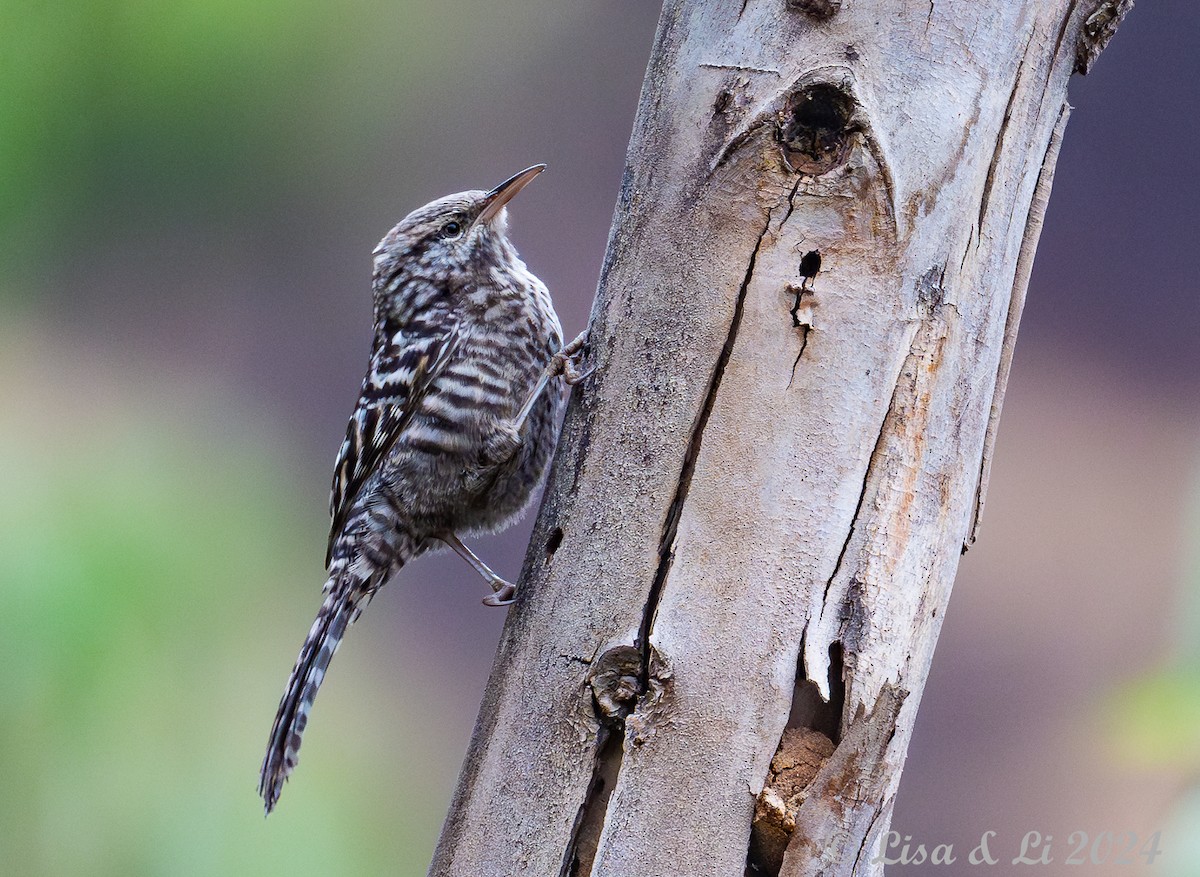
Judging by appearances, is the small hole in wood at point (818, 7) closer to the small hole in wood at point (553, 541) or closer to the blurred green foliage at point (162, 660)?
the small hole in wood at point (553, 541)

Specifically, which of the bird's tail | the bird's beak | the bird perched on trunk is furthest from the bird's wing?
the bird's beak

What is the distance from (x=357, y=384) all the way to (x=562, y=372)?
4.34 feet

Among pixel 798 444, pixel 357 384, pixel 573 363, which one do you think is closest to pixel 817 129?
pixel 798 444

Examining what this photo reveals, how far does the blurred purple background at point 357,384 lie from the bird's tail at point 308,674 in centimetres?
66

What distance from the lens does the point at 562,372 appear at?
2.03 m

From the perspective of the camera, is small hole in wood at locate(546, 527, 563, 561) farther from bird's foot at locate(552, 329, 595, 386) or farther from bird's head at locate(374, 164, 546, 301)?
bird's head at locate(374, 164, 546, 301)

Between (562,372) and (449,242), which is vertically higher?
(449,242)

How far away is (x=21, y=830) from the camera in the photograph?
9.07ft

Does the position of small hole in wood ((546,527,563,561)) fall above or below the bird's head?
below

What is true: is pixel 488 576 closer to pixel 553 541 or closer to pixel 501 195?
pixel 553 541

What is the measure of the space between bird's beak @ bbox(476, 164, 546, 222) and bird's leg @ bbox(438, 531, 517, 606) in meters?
0.85

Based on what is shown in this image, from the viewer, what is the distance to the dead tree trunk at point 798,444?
4.51ft

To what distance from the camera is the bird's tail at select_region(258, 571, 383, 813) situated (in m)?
2.16

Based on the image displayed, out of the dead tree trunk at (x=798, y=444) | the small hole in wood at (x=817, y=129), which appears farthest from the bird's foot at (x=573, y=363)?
the small hole in wood at (x=817, y=129)
